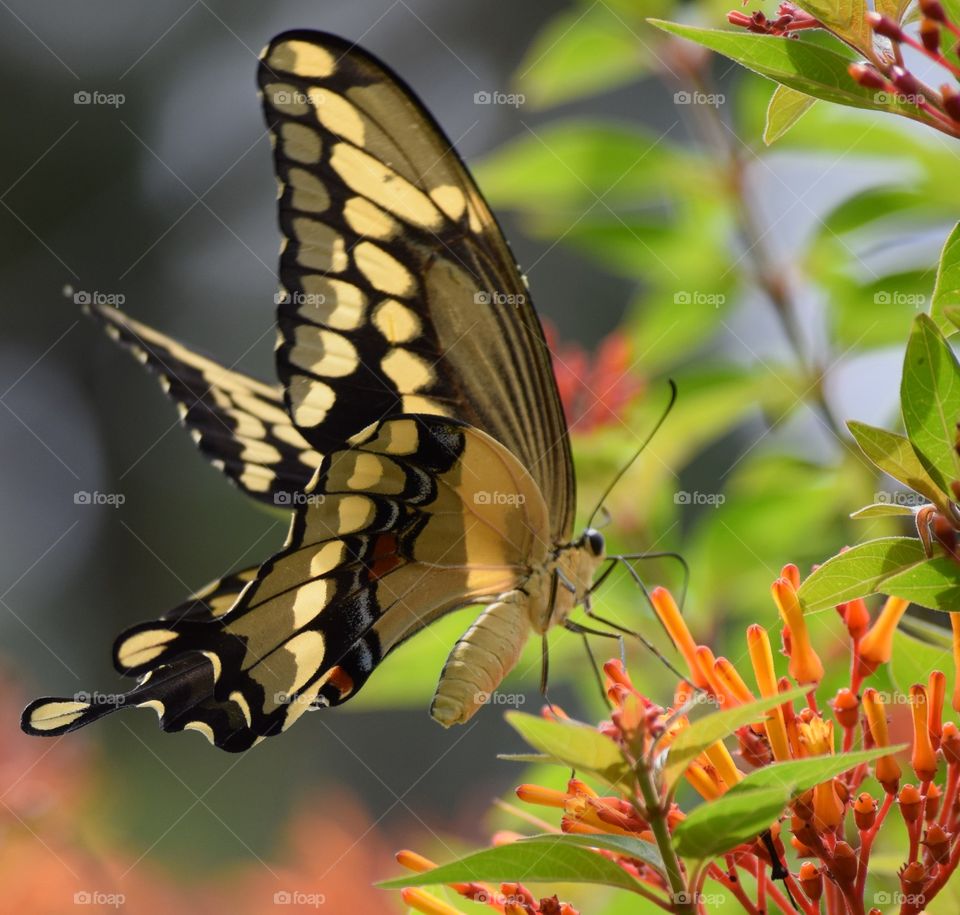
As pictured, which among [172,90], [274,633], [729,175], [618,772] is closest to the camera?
[618,772]

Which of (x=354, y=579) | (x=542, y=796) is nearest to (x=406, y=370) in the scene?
(x=354, y=579)

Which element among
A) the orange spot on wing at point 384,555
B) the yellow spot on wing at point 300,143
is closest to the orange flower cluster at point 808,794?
the orange spot on wing at point 384,555

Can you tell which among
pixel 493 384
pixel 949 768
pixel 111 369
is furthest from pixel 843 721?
pixel 111 369

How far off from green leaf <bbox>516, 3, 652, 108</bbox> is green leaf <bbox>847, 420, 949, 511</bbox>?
138 cm

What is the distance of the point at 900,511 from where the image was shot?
3.27 ft

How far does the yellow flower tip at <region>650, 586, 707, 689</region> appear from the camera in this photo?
3.55ft

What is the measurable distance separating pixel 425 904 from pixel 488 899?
0.06 metres

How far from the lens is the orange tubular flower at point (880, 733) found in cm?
101

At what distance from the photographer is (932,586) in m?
0.98

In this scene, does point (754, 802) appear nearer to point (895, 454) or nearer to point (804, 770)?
point (804, 770)

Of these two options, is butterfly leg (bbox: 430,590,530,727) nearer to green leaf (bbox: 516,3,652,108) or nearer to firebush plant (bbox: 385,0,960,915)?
firebush plant (bbox: 385,0,960,915)

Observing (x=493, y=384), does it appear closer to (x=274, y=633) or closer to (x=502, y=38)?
(x=274, y=633)

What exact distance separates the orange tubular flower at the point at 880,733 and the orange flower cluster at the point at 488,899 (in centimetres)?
31

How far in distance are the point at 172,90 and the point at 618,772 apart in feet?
20.2
